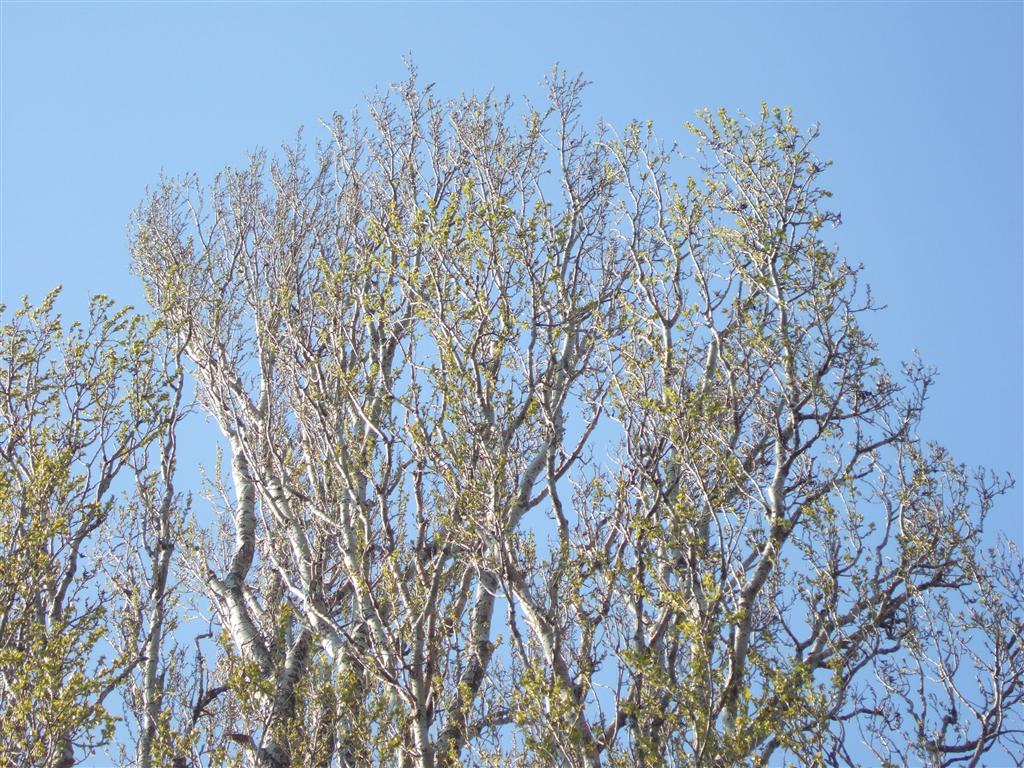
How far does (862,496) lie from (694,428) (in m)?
1.72

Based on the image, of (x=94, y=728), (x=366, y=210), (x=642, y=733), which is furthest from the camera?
(x=366, y=210)

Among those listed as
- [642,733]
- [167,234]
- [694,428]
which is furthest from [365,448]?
[167,234]

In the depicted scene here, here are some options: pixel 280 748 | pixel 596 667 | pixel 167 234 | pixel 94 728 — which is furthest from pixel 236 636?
pixel 167 234

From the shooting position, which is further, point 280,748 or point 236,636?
point 236,636

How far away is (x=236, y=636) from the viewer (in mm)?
10422

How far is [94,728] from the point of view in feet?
24.2

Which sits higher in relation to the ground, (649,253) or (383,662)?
(649,253)

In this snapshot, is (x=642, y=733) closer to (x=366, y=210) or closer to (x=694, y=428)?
(x=694, y=428)

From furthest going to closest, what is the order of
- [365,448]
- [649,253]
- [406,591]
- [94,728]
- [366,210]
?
[366,210]
[649,253]
[365,448]
[406,591]
[94,728]

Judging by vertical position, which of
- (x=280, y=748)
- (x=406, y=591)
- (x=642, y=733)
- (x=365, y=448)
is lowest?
(x=642, y=733)

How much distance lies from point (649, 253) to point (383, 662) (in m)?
4.29

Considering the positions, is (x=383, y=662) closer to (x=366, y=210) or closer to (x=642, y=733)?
(x=642, y=733)

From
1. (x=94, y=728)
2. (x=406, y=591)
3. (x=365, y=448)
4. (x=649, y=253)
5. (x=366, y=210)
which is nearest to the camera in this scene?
(x=94, y=728)

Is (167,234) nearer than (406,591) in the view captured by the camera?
No
